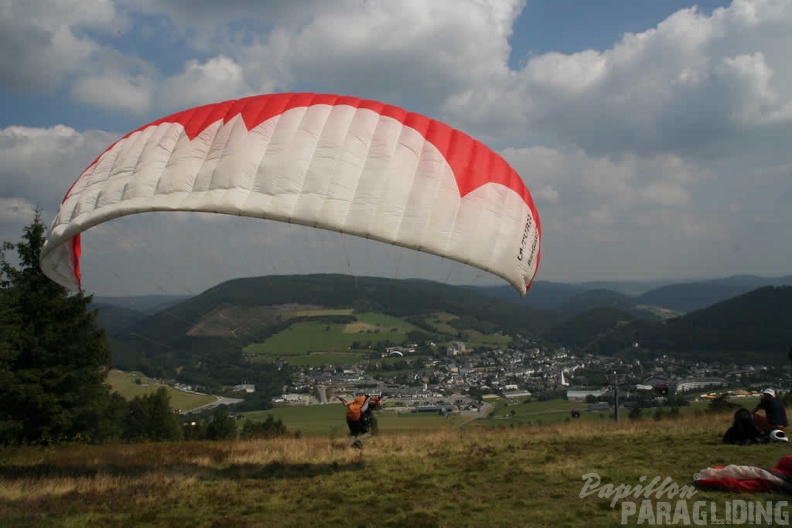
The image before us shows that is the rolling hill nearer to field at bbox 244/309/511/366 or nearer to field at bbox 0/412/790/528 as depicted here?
field at bbox 244/309/511/366

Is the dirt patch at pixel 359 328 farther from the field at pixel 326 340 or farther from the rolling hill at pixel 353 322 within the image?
the rolling hill at pixel 353 322

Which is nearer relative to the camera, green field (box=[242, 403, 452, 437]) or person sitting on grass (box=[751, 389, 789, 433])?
person sitting on grass (box=[751, 389, 789, 433])

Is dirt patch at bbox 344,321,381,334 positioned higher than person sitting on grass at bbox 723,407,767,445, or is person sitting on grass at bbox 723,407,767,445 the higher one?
dirt patch at bbox 344,321,381,334

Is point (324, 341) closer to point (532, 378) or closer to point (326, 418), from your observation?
point (532, 378)

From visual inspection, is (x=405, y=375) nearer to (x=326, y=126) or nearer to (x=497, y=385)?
(x=497, y=385)

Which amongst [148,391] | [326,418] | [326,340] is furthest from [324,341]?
[326,418]

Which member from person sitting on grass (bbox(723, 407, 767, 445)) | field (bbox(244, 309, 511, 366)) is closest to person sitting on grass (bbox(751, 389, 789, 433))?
person sitting on grass (bbox(723, 407, 767, 445))
